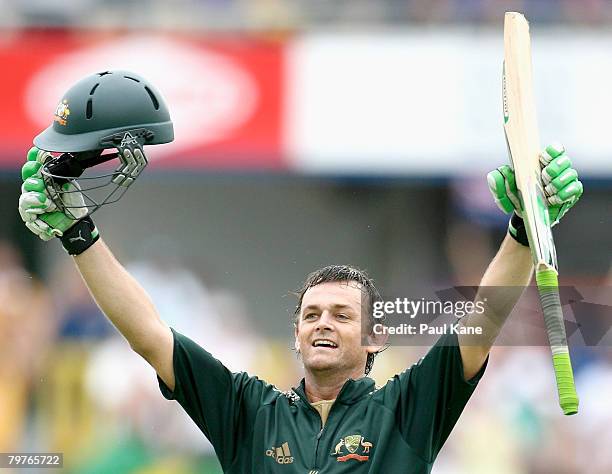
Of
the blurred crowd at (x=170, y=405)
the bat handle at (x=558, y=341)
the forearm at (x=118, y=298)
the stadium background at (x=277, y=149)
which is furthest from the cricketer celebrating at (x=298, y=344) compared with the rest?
the stadium background at (x=277, y=149)

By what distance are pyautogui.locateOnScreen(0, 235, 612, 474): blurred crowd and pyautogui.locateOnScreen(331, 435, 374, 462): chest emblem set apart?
133 inches

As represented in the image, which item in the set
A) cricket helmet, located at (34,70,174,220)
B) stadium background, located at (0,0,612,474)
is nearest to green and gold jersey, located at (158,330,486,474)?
cricket helmet, located at (34,70,174,220)

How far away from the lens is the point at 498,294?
11.9 feet

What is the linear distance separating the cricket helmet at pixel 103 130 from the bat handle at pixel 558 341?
1.12 metres

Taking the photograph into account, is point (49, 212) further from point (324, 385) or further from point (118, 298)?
point (324, 385)

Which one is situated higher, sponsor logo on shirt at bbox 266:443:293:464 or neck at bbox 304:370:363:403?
neck at bbox 304:370:363:403

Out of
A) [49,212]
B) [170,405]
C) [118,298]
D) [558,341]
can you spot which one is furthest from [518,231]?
[170,405]

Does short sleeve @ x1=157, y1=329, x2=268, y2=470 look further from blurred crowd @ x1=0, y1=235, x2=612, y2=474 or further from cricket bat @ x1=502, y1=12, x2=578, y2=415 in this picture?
blurred crowd @ x1=0, y1=235, x2=612, y2=474

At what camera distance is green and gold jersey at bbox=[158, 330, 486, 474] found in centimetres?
372

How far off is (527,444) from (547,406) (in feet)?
0.81

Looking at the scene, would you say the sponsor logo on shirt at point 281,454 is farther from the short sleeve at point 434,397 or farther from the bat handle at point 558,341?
the bat handle at point 558,341

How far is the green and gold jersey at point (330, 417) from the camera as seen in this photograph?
12.2ft

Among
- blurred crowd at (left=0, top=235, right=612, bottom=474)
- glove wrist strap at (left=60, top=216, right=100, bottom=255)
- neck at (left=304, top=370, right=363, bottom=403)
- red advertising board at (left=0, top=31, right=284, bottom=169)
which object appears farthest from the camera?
red advertising board at (left=0, top=31, right=284, bottom=169)

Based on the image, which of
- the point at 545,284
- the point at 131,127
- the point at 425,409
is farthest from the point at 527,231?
the point at 131,127
